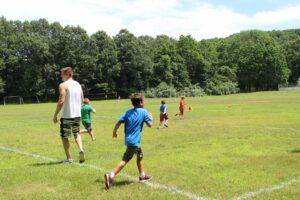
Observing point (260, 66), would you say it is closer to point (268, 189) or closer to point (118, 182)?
point (268, 189)

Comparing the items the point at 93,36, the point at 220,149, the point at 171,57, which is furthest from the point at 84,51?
the point at 220,149

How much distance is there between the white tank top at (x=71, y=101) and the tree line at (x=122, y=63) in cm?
6588

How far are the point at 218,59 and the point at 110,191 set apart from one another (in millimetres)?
102012

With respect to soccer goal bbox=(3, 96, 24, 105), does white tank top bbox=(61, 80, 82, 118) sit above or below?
above

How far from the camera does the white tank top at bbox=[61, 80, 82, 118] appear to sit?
32.0 feet

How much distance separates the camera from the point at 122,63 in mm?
85188

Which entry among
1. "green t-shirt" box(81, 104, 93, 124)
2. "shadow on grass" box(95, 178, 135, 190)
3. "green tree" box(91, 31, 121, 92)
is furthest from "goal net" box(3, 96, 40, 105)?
"shadow on grass" box(95, 178, 135, 190)

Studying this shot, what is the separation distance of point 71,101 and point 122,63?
75862 mm

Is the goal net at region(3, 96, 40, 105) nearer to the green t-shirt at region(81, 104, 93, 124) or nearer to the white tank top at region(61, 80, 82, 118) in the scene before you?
the green t-shirt at region(81, 104, 93, 124)

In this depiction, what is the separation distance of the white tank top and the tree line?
65.9 metres

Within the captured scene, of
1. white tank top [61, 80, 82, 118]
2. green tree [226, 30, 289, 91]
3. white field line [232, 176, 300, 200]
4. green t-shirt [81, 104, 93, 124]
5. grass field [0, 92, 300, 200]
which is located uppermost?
green tree [226, 30, 289, 91]

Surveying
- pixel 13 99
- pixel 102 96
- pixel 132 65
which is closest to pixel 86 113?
pixel 13 99

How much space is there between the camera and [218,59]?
107000 millimetres

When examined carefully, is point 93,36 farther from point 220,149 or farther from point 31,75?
point 220,149
